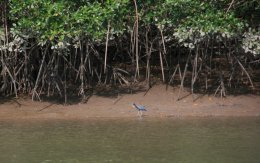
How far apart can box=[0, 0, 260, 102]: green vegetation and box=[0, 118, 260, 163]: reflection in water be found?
164 centimetres

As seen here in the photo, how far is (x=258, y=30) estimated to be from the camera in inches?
512

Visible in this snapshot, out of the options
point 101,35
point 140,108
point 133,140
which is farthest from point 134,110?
point 133,140

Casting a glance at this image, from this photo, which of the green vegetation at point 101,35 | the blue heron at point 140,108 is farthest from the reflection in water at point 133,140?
the green vegetation at point 101,35

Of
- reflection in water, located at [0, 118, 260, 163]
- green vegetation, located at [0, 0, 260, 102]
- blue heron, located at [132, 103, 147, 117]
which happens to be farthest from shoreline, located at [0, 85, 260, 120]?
reflection in water, located at [0, 118, 260, 163]

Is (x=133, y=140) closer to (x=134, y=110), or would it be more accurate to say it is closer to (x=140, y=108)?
(x=140, y=108)

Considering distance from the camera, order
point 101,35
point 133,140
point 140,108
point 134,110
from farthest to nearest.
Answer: point 134,110 < point 140,108 < point 101,35 < point 133,140

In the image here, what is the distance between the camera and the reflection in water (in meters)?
8.79

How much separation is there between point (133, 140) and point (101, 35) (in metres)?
3.03

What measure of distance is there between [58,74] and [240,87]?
178 inches

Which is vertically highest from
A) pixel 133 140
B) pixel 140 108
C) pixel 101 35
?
pixel 101 35

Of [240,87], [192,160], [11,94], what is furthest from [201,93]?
[192,160]

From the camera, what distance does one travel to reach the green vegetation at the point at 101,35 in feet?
39.8

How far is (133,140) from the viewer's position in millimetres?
10094

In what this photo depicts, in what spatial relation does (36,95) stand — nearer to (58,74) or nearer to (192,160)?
(58,74)
